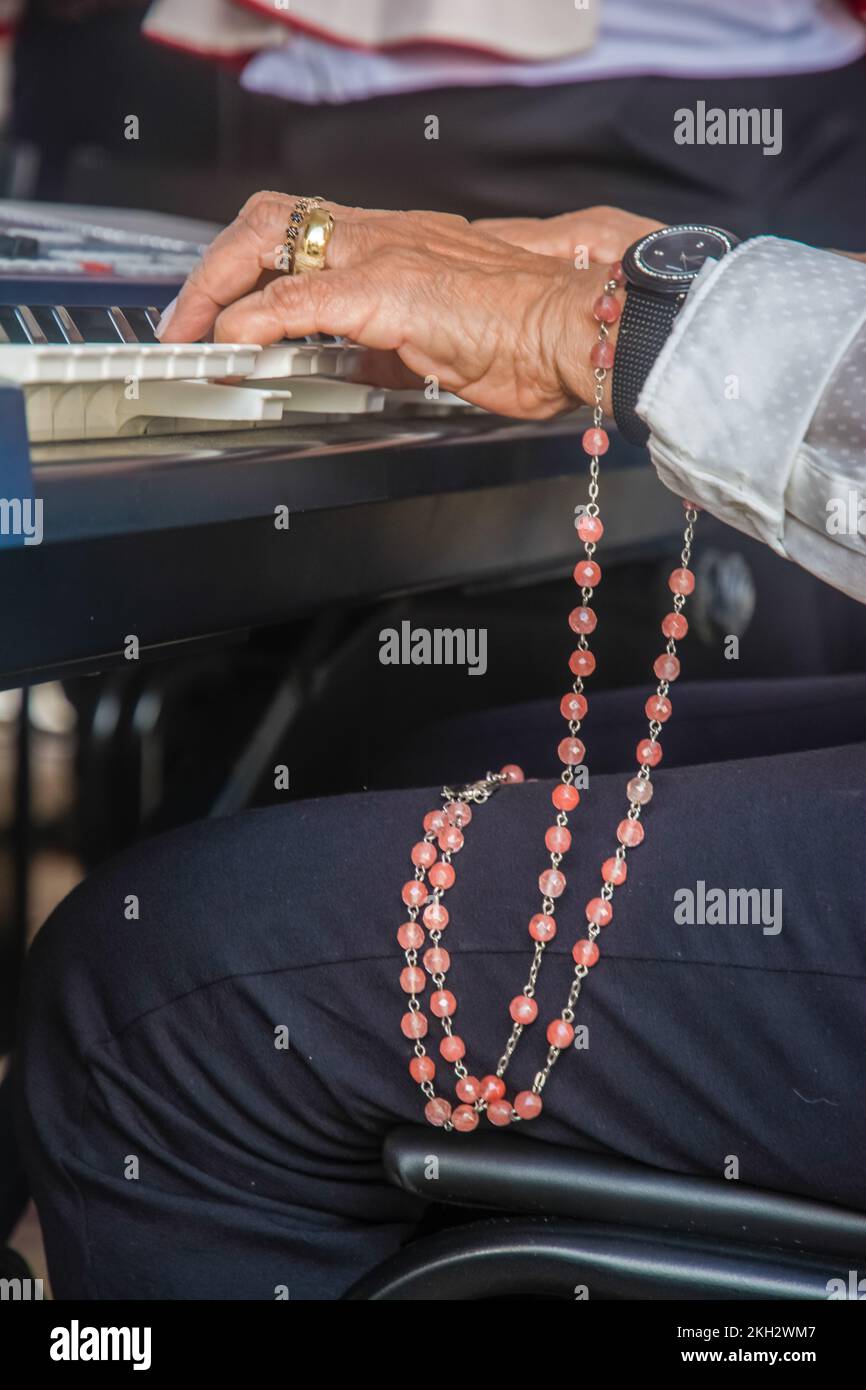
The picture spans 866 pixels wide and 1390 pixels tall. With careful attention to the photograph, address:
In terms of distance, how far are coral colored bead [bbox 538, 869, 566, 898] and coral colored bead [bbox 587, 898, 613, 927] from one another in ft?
0.04

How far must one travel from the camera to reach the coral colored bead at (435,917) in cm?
54

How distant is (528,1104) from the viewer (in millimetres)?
540

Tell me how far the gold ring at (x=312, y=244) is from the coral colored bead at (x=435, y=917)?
314mm

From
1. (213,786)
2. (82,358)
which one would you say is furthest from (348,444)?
(213,786)

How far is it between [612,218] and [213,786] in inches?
24.4

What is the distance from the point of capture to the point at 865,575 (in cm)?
54

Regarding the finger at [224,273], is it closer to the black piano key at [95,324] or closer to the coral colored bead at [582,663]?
the black piano key at [95,324]

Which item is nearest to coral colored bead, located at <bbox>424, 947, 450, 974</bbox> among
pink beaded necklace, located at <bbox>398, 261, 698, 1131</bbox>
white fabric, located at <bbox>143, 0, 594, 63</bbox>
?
pink beaded necklace, located at <bbox>398, 261, 698, 1131</bbox>

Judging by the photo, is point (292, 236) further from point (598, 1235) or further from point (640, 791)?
point (598, 1235)

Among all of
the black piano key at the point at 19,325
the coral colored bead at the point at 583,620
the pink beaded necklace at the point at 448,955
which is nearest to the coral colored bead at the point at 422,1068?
the pink beaded necklace at the point at 448,955

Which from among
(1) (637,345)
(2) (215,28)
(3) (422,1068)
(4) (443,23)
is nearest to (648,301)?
(1) (637,345)

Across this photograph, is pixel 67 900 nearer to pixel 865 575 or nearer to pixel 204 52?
pixel 865 575

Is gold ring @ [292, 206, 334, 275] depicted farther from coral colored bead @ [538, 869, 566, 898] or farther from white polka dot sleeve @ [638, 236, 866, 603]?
coral colored bead @ [538, 869, 566, 898]

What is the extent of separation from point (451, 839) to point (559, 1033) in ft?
0.28
